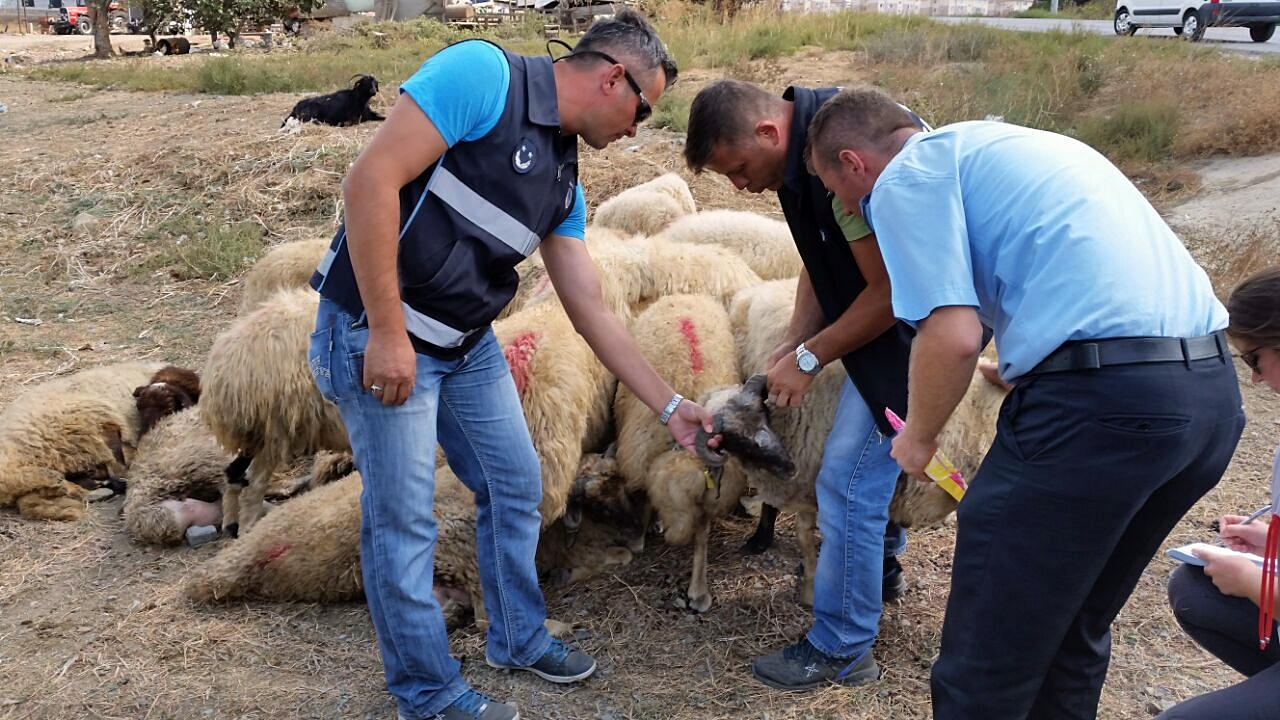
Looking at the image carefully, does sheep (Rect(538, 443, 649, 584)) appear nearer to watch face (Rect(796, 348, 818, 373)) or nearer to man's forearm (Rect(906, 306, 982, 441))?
watch face (Rect(796, 348, 818, 373))

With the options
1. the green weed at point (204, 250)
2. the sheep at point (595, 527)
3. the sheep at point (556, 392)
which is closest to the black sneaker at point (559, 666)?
the sheep at point (556, 392)

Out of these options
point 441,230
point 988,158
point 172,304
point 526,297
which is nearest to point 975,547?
point 988,158

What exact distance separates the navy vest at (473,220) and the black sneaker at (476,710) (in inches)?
45.1

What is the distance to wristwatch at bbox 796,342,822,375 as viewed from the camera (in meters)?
3.18

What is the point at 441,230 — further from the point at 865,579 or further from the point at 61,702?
the point at 61,702

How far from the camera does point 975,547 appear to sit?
86.0 inches

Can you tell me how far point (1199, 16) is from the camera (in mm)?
19172

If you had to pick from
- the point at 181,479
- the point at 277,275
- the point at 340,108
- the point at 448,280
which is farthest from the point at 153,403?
the point at 340,108

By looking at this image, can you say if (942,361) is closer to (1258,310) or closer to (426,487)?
(1258,310)

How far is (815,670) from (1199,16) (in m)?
21.0

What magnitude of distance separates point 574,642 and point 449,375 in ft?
4.73

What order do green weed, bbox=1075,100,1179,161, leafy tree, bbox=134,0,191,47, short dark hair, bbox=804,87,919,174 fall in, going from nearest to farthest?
1. short dark hair, bbox=804,87,919,174
2. green weed, bbox=1075,100,1179,161
3. leafy tree, bbox=134,0,191,47

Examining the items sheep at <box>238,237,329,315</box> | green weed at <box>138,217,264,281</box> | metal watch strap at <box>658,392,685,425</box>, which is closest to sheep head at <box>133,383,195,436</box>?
sheep at <box>238,237,329,315</box>

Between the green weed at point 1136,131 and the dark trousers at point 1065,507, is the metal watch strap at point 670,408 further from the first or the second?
the green weed at point 1136,131
